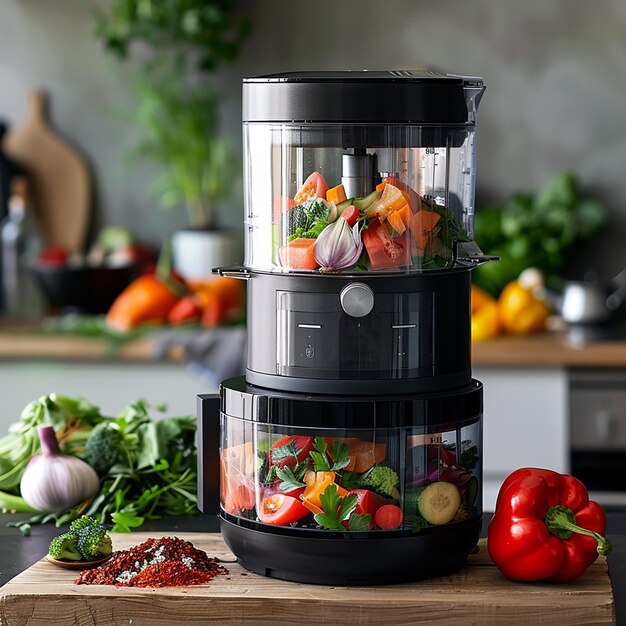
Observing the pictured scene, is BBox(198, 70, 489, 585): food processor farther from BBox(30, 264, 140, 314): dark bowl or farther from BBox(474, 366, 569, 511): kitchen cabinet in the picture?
BBox(30, 264, 140, 314): dark bowl

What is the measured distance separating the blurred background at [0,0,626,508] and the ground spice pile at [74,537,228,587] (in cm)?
190

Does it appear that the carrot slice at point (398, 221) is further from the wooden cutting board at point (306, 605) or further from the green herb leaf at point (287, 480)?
the wooden cutting board at point (306, 605)

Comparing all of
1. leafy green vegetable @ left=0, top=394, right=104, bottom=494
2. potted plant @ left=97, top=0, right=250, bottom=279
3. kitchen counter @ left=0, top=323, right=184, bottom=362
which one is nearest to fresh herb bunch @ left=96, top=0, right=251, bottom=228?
potted plant @ left=97, top=0, right=250, bottom=279

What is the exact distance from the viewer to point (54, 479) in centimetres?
161

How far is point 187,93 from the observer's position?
11.9ft

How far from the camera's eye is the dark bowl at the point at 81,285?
3369 millimetres

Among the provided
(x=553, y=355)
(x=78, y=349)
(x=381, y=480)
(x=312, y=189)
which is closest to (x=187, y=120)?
(x=78, y=349)

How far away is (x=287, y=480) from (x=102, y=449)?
0.44 metres

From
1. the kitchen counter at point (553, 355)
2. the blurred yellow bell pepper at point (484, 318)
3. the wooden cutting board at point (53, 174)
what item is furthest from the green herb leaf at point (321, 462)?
the wooden cutting board at point (53, 174)

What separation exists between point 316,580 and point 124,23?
8.05ft

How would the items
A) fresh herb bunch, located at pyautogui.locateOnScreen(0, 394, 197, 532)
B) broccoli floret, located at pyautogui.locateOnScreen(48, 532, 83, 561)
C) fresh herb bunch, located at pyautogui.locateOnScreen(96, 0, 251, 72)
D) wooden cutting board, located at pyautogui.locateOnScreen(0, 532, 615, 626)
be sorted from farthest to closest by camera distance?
fresh herb bunch, located at pyautogui.locateOnScreen(96, 0, 251, 72), fresh herb bunch, located at pyautogui.locateOnScreen(0, 394, 197, 532), broccoli floret, located at pyautogui.locateOnScreen(48, 532, 83, 561), wooden cutting board, located at pyautogui.locateOnScreen(0, 532, 615, 626)

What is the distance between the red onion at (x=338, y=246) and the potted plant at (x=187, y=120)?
2.25 meters

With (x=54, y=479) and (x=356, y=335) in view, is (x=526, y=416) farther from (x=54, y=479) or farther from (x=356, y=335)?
(x=356, y=335)

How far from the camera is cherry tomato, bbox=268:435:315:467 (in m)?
1.30
